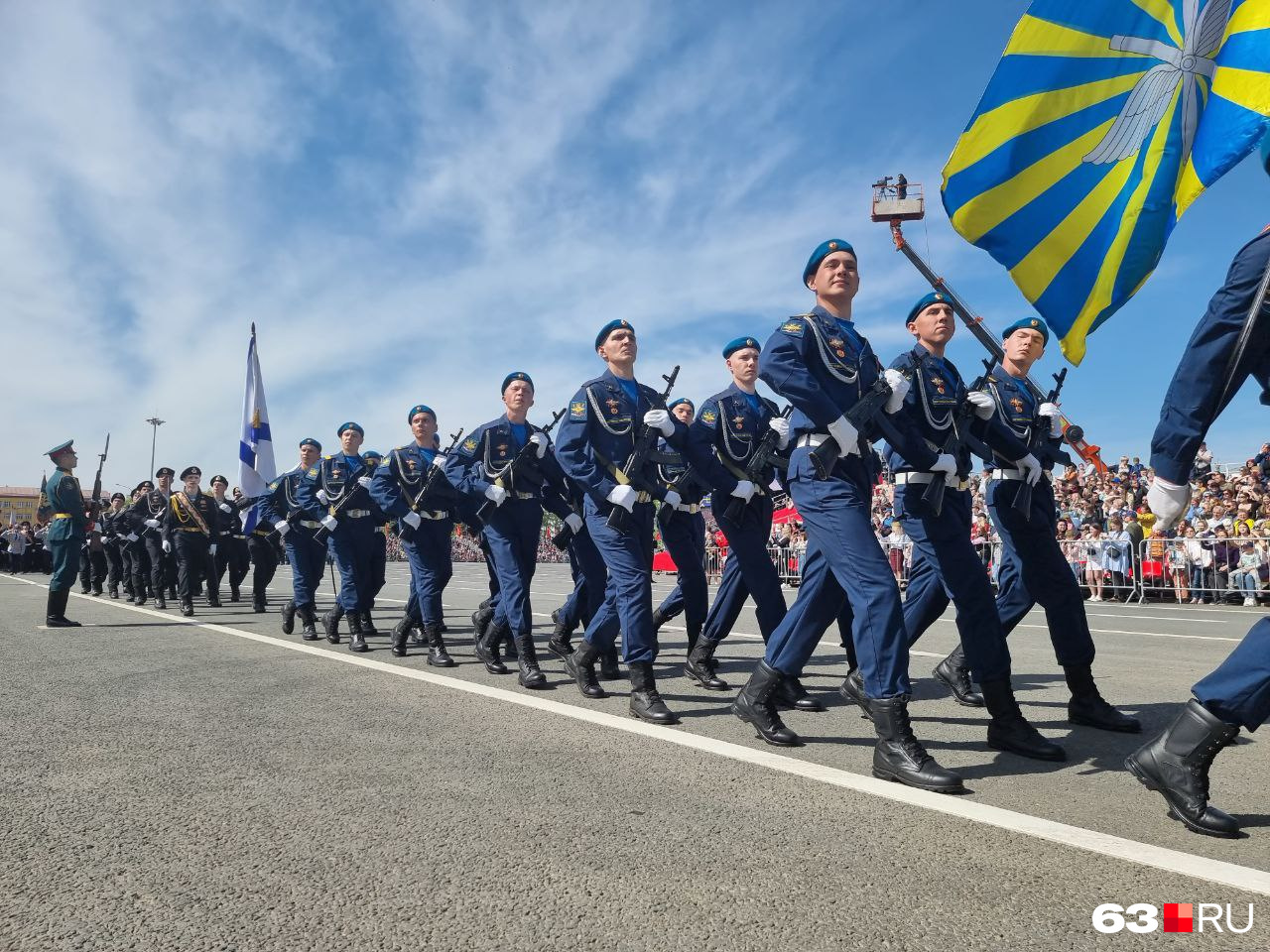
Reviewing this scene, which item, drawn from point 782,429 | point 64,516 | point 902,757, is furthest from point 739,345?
point 64,516

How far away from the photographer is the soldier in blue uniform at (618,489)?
15.6 ft

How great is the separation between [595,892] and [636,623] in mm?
2591

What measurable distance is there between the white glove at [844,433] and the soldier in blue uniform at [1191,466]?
3.98 feet

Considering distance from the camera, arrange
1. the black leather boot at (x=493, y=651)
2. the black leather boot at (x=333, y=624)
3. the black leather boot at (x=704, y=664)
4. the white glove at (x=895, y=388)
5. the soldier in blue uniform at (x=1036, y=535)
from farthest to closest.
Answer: the black leather boot at (x=333, y=624) < the black leather boot at (x=493, y=651) < the black leather boot at (x=704, y=664) < the soldier in blue uniform at (x=1036, y=535) < the white glove at (x=895, y=388)

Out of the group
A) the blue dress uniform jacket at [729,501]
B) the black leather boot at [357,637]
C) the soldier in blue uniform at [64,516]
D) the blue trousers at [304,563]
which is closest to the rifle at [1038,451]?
the blue dress uniform jacket at [729,501]

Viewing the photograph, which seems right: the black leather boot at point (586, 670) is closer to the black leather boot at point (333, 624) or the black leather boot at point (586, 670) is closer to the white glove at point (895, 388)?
the white glove at point (895, 388)

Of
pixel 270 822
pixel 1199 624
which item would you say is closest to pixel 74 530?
pixel 270 822

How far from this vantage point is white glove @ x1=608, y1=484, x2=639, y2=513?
4.90 m

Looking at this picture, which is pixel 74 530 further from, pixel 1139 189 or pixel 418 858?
pixel 1139 189

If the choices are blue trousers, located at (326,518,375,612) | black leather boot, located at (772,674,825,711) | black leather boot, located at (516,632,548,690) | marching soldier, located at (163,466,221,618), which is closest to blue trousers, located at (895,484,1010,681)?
black leather boot, located at (772,674,825,711)

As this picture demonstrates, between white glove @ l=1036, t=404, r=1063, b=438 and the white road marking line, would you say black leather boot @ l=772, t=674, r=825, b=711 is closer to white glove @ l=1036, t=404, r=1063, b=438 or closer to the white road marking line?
the white road marking line

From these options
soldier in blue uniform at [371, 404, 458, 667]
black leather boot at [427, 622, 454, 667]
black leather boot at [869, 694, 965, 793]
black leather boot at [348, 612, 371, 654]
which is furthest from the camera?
black leather boot at [348, 612, 371, 654]

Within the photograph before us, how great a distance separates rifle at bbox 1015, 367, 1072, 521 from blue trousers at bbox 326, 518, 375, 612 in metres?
5.75

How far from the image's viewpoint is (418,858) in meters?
2.41
